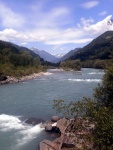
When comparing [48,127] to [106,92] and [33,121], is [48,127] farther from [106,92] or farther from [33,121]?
[106,92]

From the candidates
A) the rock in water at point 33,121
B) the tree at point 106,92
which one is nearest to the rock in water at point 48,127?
the rock in water at point 33,121

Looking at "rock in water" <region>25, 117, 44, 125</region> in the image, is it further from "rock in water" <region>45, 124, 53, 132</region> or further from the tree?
the tree

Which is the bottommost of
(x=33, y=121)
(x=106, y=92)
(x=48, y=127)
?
(x=33, y=121)

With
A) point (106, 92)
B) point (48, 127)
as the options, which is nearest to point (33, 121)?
point (48, 127)

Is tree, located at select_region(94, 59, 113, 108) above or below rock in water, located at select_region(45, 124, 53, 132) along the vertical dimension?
above

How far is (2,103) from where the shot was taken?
34781 mm

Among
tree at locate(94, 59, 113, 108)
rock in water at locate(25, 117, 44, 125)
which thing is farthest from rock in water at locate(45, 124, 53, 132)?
tree at locate(94, 59, 113, 108)

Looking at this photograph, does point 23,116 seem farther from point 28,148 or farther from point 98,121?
point 98,121

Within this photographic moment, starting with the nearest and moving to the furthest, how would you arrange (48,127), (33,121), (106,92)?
(106,92), (48,127), (33,121)

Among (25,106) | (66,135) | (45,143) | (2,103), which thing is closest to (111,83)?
(66,135)

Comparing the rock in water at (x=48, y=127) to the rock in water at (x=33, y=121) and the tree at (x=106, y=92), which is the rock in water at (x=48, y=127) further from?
the tree at (x=106, y=92)

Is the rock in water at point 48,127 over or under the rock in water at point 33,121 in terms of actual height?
over

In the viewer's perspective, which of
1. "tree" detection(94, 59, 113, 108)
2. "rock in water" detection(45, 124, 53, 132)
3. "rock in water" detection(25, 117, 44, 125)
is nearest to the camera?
"tree" detection(94, 59, 113, 108)

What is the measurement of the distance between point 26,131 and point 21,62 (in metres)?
67.5
